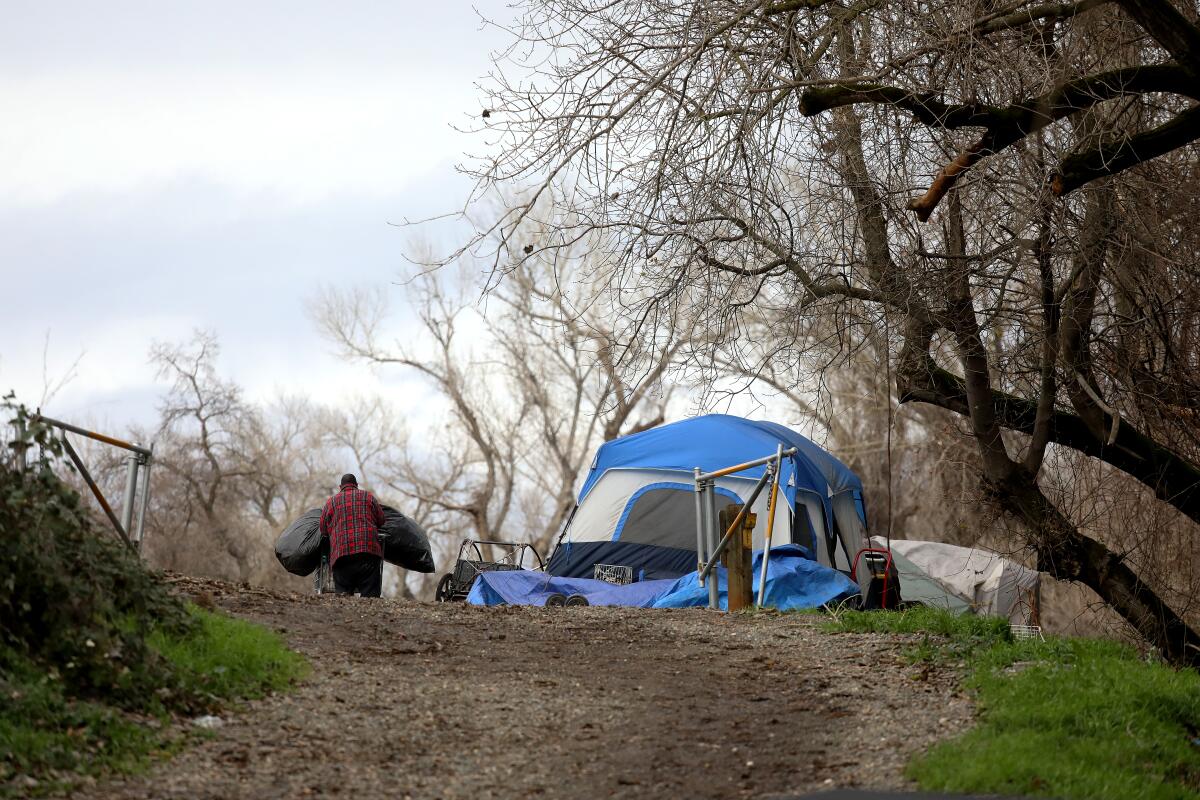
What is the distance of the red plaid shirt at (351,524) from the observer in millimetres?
11570

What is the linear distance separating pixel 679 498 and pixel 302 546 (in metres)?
4.83

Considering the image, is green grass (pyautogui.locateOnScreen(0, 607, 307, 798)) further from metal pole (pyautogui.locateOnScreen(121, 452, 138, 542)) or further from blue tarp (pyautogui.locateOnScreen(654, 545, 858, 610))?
blue tarp (pyautogui.locateOnScreen(654, 545, 858, 610))

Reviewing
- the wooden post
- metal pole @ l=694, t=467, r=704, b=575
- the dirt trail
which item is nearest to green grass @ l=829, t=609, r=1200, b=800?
the dirt trail

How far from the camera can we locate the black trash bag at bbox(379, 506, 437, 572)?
12219 mm

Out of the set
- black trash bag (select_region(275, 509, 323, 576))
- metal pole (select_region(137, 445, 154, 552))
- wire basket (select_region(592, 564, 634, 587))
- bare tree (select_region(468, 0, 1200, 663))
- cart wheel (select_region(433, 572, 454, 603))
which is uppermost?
bare tree (select_region(468, 0, 1200, 663))

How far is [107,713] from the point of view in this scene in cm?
486

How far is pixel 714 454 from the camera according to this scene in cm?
1526

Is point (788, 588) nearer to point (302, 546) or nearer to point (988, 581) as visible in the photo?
point (302, 546)

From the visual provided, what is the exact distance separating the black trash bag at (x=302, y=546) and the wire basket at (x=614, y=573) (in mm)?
3479

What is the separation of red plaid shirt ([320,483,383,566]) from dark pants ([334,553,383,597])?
0.33 feet

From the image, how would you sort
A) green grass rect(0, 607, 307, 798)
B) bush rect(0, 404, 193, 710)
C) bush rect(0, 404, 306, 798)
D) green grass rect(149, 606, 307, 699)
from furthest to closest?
1. green grass rect(149, 606, 307, 699)
2. bush rect(0, 404, 193, 710)
3. bush rect(0, 404, 306, 798)
4. green grass rect(0, 607, 307, 798)

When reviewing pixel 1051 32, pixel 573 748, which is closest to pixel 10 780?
pixel 573 748

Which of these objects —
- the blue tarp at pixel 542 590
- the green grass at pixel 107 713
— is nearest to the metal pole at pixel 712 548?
the blue tarp at pixel 542 590

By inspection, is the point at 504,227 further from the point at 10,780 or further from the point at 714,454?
the point at 714,454
